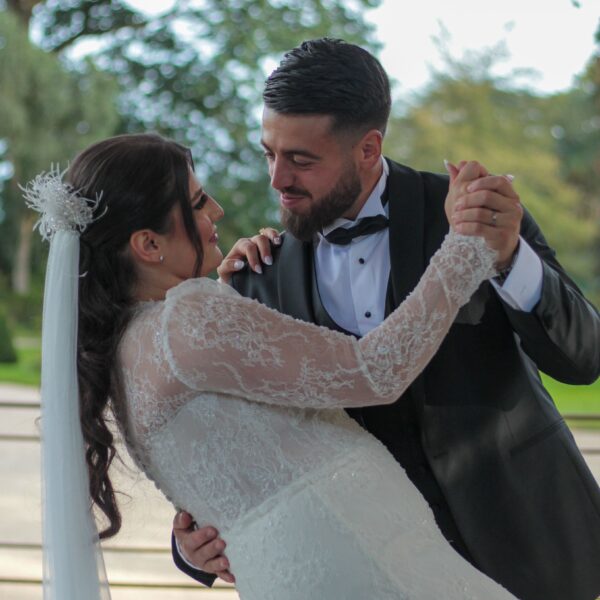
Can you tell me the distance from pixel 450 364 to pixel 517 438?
205 mm

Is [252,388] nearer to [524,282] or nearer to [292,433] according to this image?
[292,433]

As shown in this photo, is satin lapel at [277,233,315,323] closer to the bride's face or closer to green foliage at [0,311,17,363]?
the bride's face

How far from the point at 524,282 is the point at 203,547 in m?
0.77

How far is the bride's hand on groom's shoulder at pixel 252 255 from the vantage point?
94.5 inches

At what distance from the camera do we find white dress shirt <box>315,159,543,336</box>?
228cm

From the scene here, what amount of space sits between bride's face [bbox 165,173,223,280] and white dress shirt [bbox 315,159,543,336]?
0.43 metres

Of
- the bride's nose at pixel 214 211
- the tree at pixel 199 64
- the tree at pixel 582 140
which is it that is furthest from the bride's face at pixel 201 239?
the tree at pixel 582 140

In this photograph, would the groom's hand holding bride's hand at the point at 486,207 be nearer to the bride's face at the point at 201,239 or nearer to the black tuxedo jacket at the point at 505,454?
the black tuxedo jacket at the point at 505,454

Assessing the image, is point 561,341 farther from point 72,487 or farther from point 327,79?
point 72,487

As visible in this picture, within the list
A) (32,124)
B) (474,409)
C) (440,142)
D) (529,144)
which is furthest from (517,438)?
(529,144)

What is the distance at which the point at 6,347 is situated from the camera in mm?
16672

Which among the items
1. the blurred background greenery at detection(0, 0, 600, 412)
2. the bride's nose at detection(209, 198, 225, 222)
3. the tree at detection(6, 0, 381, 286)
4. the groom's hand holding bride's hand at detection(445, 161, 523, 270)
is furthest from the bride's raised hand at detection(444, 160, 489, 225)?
the tree at detection(6, 0, 381, 286)

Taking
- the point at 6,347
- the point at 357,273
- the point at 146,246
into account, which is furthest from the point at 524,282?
the point at 6,347

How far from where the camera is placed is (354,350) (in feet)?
5.66
